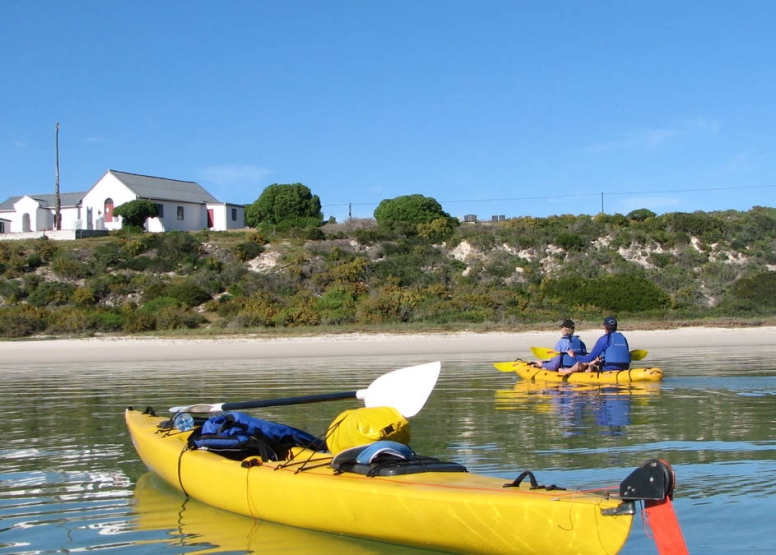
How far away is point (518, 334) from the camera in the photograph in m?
24.6

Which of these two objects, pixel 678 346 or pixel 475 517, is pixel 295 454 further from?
pixel 678 346

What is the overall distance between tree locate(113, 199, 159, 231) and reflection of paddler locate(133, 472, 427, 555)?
3908 cm

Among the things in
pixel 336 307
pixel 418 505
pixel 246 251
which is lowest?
pixel 418 505

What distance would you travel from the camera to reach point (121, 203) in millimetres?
46969

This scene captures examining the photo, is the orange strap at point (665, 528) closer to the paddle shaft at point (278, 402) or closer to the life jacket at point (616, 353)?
the paddle shaft at point (278, 402)

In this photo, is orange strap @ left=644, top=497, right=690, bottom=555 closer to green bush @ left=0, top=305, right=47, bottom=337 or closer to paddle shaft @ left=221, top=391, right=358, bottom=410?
paddle shaft @ left=221, top=391, right=358, bottom=410

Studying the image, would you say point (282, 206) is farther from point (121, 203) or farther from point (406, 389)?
point (406, 389)

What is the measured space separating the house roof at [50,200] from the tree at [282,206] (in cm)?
1073

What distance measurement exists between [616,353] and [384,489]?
9730mm

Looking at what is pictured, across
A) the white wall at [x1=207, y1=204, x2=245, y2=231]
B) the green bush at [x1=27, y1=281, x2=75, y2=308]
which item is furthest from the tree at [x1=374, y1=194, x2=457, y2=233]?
the green bush at [x1=27, y1=281, x2=75, y2=308]

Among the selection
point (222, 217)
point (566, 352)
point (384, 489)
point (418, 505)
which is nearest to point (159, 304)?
point (222, 217)

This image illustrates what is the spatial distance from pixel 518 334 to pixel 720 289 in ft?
53.1

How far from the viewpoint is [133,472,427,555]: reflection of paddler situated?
5480 mm

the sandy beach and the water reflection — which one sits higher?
the sandy beach
